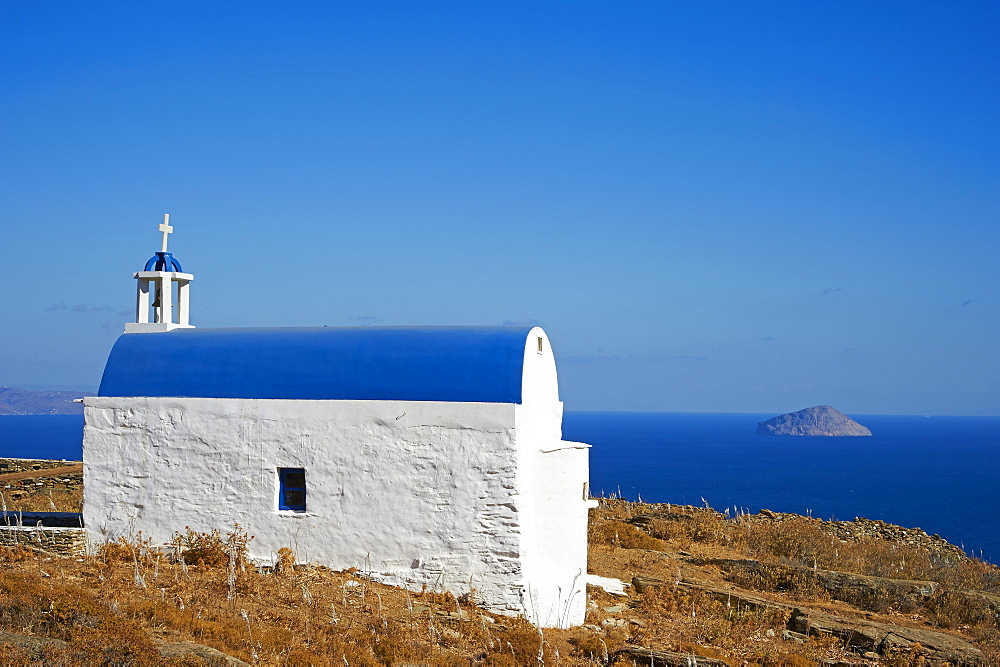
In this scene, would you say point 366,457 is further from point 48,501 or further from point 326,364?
point 48,501

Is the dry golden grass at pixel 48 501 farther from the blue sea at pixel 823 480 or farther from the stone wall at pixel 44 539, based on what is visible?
the blue sea at pixel 823 480

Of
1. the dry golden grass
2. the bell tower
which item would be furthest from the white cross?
the dry golden grass

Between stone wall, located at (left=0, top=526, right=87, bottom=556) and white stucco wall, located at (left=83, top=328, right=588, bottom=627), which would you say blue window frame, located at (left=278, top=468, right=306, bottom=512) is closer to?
white stucco wall, located at (left=83, top=328, right=588, bottom=627)

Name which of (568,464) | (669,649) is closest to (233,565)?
(568,464)

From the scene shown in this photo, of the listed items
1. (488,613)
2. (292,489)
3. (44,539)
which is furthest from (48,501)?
(488,613)

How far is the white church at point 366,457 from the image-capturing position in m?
13.5

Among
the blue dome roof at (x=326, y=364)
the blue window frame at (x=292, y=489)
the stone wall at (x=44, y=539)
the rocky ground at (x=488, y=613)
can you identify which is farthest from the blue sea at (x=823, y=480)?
the stone wall at (x=44, y=539)

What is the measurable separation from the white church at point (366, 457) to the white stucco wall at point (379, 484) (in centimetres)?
2

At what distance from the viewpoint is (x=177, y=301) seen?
56.4 ft

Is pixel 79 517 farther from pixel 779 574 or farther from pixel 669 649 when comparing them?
pixel 779 574

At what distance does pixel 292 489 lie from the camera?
1454 centimetres

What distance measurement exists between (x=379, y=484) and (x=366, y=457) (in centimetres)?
48

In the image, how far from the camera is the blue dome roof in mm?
13906

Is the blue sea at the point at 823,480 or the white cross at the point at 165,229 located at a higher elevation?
the white cross at the point at 165,229
